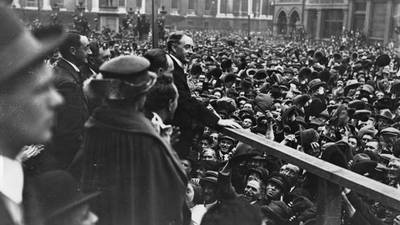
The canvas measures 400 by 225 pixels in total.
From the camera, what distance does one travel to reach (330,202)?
10.2 ft

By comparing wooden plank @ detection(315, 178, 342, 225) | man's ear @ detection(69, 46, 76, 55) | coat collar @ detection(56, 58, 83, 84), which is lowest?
wooden plank @ detection(315, 178, 342, 225)

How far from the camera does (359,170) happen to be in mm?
5496

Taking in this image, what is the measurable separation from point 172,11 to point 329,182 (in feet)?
118

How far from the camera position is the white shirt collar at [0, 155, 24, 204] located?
106 inches

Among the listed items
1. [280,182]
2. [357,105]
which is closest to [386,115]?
[357,105]

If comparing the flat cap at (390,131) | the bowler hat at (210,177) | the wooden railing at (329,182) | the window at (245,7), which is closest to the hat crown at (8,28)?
the wooden railing at (329,182)

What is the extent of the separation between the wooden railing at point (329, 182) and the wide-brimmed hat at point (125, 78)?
94cm

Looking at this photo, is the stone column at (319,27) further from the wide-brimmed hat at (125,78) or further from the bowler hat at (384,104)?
the wide-brimmed hat at (125,78)

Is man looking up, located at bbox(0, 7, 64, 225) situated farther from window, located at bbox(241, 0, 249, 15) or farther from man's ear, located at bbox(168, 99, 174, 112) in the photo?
window, located at bbox(241, 0, 249, 15)

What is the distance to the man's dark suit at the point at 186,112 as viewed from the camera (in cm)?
351

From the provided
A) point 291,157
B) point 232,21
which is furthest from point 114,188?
point 232,21

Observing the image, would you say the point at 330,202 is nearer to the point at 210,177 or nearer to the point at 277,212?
the point at 210,177

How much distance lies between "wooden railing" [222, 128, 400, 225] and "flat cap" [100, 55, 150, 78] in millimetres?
1006

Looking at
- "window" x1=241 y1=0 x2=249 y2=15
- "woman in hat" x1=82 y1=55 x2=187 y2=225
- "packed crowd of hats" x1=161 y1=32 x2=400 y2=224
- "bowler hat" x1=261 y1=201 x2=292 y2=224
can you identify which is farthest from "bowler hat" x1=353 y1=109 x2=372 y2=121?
"window" x1=241 y1=0 x2=249 y2=15
